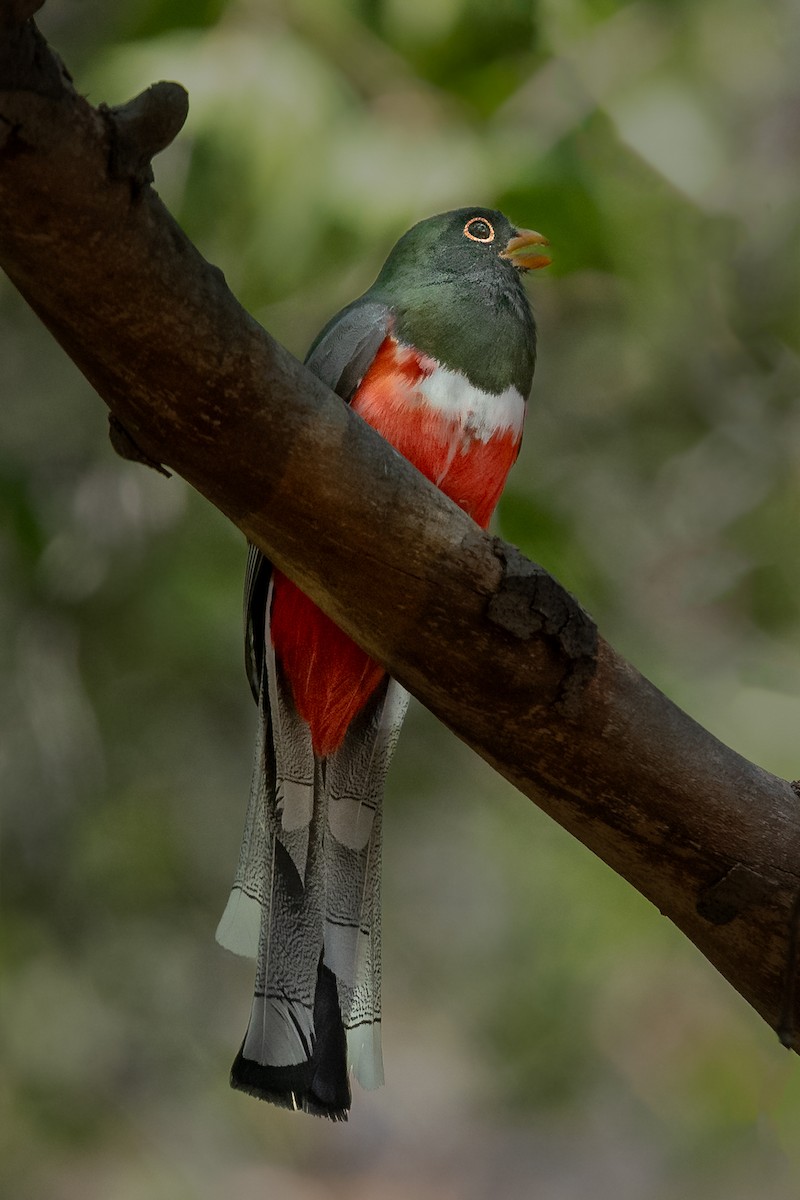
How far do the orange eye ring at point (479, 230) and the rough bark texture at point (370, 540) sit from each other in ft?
4.75

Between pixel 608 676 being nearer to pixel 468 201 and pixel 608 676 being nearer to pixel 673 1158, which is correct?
pixel 468 201

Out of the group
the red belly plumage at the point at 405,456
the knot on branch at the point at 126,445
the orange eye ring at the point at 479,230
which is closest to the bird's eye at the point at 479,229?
the orange eye ring at the point at 479,230

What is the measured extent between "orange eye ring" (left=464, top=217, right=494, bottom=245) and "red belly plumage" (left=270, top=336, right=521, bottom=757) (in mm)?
556

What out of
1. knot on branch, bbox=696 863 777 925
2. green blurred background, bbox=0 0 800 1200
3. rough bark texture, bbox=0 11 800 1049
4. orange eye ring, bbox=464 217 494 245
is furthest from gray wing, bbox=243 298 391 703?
knot on branch, bbox=696 863 777 925

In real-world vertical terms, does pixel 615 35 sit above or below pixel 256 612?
above

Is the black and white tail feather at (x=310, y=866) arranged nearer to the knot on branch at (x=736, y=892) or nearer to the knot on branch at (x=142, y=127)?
the knot on branch at (x=736, y=892)

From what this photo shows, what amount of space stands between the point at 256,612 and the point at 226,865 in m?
3.23

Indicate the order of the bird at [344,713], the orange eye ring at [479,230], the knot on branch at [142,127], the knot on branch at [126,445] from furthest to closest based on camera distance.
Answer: the orange eye ring at [479,230]
the bird at [344,713]
the knot on branch at [126,445]
the knot on branch at [142,127]

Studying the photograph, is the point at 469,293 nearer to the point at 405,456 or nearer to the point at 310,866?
the point at 405,456

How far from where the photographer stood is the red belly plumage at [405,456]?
2900 millimetres

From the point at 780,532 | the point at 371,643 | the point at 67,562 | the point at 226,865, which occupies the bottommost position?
the point at 371,643

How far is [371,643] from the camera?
90.5 inches

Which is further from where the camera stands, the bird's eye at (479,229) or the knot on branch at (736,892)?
the bird's eye at (479,229)

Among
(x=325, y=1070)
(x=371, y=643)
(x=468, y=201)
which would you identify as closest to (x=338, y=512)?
(x=371, y=643)
